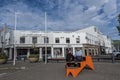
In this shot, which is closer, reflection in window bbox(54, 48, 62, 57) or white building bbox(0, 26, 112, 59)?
white building bbox(0, 26, 112, 59)

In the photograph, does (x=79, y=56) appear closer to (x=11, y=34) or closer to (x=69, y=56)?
(x=69, y=56)

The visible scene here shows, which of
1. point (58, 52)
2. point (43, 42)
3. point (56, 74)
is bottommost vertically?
point (56, 74)

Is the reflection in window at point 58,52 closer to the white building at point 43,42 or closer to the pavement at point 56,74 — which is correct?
the white building at point 43,42

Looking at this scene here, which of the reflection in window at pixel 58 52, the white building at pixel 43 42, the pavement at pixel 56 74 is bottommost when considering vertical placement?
the pavement at pixel 56 74

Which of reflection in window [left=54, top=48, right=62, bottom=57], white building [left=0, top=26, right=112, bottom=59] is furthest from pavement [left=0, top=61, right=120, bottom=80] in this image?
reflection in window [left=54, top=48, right=62, bottom=57]

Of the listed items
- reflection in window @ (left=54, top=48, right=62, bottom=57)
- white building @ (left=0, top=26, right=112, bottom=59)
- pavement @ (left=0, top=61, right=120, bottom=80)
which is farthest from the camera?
reflection in window @ (left=54, top=48, right=62, bottom=57)

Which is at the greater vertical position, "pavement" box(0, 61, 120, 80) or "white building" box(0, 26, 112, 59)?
"white building" box(0, 26, 112, 59)

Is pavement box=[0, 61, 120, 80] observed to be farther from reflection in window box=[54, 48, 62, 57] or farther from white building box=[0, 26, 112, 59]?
reflection in window box=[54, 48, 62, 57]

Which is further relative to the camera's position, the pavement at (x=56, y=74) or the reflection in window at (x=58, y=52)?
the reflection in window at (x=58, y=52)

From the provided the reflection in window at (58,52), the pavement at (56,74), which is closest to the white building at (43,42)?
the reflection in window at (58,52)

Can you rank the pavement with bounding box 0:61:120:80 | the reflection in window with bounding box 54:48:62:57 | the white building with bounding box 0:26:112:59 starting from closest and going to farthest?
the pavement with bounding box 0:61:120:80 < the white building with bounding box 0:26:112:59 < the reflection in window with bounding box 54:48:62:57

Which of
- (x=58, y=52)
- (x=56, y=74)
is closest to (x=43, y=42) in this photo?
(x=58, y=52)

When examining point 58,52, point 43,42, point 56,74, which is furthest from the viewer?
point 58,52

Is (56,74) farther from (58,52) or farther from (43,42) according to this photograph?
(58,52)
